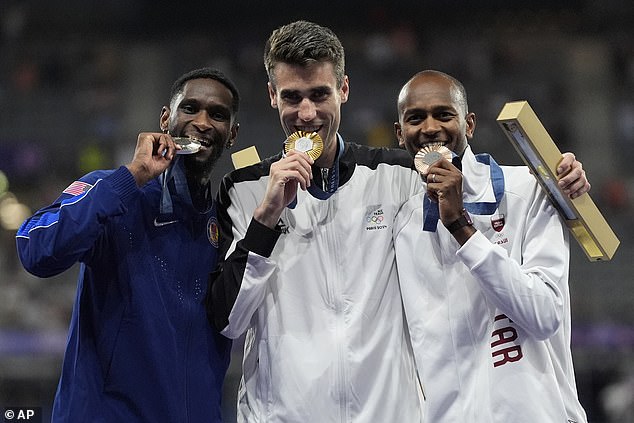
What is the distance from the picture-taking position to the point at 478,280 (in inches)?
121

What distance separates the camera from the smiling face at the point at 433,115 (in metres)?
3.38

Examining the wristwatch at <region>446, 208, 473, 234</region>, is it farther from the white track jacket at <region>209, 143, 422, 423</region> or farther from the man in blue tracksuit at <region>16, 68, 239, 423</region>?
the man in blue tracksuit at <region>16, 68, 239, 423</region>

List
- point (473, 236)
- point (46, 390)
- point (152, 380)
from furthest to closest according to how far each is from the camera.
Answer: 1. point (46, 390)
2. point (152, 380)
3. point (473, 236)

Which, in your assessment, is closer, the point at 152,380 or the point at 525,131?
the point at 525,131

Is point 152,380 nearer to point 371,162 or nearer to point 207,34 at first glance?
point 371,162

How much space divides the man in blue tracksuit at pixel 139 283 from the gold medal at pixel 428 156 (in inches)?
36.4

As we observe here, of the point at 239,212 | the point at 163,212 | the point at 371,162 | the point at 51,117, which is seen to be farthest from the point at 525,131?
the point at 51,117

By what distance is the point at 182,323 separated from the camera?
3389 mm

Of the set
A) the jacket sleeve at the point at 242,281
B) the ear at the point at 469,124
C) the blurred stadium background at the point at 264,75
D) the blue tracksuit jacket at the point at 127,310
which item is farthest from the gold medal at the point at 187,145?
the blurred stadium background at the point at 264,75

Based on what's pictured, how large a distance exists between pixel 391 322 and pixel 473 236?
52cm

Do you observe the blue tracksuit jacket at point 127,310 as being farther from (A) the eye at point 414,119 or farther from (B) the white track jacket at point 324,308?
(A) the eye at point 414,119

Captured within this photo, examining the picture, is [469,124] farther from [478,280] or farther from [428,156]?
[478,280]

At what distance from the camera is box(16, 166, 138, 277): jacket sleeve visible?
10.2 feet

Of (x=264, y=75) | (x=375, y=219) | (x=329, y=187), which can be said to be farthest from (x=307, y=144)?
(x=264, y=75)
